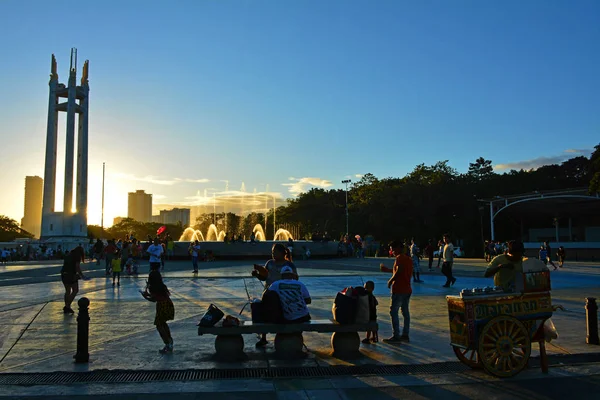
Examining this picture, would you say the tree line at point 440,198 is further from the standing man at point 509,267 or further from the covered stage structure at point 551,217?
the standing man at point 509,267

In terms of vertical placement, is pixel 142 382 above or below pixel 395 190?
below

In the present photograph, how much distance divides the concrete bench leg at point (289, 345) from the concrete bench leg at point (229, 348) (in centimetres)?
60

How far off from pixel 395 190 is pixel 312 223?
3010 centimetres

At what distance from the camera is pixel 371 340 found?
9.27m

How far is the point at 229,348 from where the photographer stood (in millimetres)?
8070

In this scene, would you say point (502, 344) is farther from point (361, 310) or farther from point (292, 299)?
point (292, 299)

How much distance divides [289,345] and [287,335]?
155 mm

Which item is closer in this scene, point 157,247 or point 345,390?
point 345,390

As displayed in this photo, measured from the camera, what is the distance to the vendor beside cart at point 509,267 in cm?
740

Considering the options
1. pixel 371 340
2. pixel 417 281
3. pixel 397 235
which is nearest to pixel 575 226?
pixel 397 235

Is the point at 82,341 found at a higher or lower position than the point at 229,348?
higher

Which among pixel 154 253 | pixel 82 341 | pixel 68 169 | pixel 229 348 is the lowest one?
pixel 229 348

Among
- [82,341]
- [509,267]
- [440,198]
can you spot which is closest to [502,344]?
[509,267]

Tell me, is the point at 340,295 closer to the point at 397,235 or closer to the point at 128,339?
the point at 128,339
